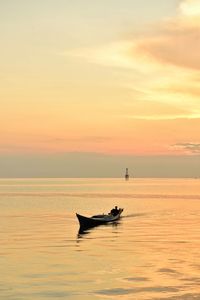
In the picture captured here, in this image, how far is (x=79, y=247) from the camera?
176 feet

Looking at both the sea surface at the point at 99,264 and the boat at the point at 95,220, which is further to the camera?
the boat at the point at 95,220

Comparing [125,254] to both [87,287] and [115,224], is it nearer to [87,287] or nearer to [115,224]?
[87,287]

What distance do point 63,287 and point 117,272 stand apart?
597 cm

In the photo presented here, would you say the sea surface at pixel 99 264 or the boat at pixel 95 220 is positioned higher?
the boat at pixel 95 220

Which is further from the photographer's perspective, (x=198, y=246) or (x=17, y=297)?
(x=198, y=246)

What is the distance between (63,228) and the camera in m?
75.5

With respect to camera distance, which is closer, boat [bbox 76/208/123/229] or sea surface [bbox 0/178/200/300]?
sea surface [bbox 0/178/200/300]

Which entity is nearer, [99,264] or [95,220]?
[99,264]

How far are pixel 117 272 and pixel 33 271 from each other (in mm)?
6310

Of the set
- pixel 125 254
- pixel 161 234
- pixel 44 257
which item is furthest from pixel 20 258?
pixel 161 234

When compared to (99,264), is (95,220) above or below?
above

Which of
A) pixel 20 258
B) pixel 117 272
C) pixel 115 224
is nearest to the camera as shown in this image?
pixel 117 272

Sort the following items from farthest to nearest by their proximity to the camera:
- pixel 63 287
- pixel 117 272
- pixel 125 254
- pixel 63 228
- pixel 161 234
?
pixel 63 228
pixel 161 234
pixel 125 254
pixel 117 272
pixel 63 287

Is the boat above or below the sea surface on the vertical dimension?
above
